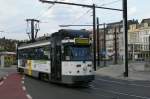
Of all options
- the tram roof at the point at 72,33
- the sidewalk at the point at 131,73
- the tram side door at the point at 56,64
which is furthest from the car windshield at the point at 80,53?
the sidewalk at the point at 131,73

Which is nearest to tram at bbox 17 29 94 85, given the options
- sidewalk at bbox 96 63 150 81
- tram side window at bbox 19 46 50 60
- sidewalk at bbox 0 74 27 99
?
tram side window at bbox 19 46 50 60

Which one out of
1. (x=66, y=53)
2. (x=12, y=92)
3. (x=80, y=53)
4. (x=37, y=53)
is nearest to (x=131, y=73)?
(x=37, y=53)

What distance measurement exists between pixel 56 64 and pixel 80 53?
2.22 meters

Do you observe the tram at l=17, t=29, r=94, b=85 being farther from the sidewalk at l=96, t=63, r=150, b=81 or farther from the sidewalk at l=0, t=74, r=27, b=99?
the sidewalk at l=96, t=63, r=150, b=81

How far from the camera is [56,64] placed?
27828mm

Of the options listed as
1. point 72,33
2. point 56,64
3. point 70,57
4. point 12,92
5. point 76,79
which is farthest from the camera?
point 56,64

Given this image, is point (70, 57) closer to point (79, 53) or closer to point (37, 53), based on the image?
point (79, 53)

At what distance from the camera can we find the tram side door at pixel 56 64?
27250 mm

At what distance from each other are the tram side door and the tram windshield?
124 cm

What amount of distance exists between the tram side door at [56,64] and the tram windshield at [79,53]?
1236mm

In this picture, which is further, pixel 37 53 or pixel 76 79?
pixel 37 53

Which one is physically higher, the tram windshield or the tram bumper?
the tram windshield

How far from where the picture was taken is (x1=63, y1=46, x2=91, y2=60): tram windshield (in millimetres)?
26203

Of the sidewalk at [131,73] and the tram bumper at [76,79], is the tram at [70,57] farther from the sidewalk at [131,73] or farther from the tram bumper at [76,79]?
the sidewalk at [131,73]
